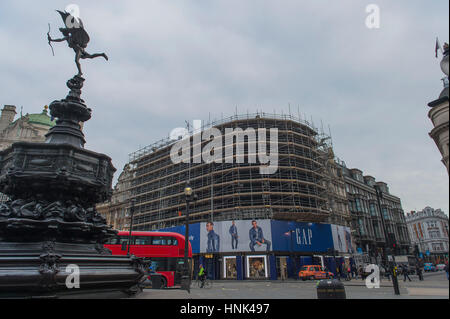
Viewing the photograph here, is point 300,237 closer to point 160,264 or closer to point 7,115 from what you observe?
point 160,264

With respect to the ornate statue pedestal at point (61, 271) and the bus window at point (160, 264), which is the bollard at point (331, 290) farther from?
the bus window at point (160, 264)

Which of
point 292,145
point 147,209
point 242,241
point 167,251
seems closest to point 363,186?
point 292,145

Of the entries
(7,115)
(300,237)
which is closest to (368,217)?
(300,237)

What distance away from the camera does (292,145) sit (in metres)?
38.0

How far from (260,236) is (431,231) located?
315ft

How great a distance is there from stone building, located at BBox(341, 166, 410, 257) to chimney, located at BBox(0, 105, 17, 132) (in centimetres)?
6069

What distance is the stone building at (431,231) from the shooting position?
9331 cm

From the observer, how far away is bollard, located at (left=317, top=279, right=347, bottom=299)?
282 inches

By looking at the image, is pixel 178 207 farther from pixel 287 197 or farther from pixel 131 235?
pixel 131 235

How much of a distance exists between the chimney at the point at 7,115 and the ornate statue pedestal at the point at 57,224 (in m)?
49.0

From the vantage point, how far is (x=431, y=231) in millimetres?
96625

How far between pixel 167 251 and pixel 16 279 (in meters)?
15.6
